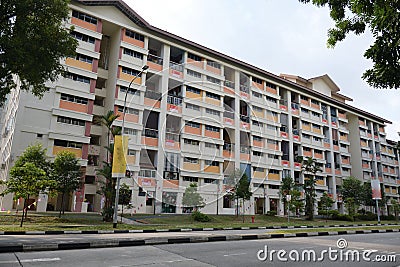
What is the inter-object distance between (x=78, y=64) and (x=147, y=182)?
43.7 feet

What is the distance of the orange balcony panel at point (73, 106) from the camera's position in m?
29.4

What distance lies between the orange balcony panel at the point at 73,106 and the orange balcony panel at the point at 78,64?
3.78 meters

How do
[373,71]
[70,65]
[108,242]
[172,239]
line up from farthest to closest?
[70,65], [172,239], [108,242], [373,71]

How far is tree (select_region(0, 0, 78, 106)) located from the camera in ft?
43.8

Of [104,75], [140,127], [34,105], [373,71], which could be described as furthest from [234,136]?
[373,71]

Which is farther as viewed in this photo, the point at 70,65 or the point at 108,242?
the point at 70,65

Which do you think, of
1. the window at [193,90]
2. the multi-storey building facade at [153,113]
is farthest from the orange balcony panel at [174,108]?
the window at [193,90]

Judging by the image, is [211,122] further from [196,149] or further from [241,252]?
[241,252]

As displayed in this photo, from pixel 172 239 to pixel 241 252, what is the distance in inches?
127

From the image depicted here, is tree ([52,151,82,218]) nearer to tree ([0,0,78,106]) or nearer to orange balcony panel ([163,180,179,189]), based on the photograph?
tree ([0,0,78,106])

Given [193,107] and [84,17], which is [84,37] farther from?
[193,107]

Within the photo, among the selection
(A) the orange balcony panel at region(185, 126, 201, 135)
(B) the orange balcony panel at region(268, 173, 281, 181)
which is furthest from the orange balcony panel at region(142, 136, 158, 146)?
(B) the orange balcony panel at region(268, 173, 281, 181)

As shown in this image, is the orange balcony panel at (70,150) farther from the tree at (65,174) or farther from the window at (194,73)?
the window at (194,73)

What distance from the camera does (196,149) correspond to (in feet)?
105
